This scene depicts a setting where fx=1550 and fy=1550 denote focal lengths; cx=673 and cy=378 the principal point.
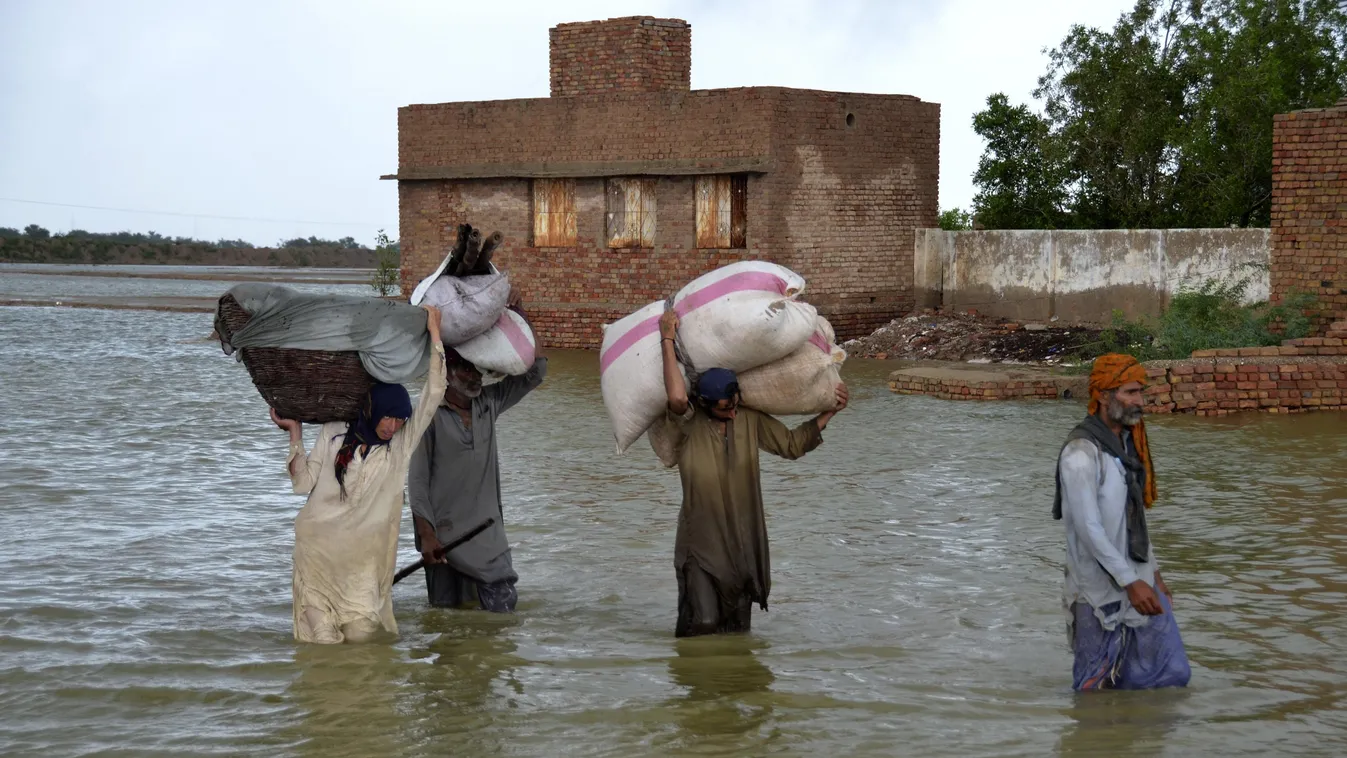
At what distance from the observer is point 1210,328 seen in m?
15.2

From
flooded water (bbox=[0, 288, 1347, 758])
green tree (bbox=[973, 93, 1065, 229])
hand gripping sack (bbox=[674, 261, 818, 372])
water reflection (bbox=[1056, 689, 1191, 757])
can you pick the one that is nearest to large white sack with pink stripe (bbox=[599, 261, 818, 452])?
hand gripping sack (bbox=[674, 261, 818, 372])

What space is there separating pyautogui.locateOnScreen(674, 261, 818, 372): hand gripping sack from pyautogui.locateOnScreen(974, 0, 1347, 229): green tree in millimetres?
16919

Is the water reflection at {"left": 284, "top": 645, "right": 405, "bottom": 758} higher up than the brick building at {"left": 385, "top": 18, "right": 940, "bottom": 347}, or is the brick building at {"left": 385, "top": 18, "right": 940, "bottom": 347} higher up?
the brick building at {"left": 385, "top": 18, "right": 940, "bottom": 347}

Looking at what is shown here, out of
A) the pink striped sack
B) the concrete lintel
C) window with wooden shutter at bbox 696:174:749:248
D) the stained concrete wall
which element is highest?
the concrete lintel

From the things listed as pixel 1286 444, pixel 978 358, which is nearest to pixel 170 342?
pixel 978 358

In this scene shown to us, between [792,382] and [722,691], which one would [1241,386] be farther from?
[722,691]

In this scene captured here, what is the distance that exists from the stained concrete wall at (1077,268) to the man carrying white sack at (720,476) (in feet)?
40.7

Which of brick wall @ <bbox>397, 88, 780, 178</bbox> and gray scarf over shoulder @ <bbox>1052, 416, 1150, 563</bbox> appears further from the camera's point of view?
brick wall @ <bbox>397, 88, 780, 178</bbox>

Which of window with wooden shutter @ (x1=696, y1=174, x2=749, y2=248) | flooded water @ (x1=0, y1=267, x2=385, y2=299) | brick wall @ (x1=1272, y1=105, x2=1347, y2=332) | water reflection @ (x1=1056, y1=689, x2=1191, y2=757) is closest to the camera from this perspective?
water reflection @ (x1=1056, y1=689, x2=1191, y2=757)

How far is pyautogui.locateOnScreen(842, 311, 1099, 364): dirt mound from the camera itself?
1784 centimetres

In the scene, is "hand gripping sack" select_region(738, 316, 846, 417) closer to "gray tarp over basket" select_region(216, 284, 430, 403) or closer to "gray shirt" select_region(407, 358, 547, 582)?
"gray shirt" select_region(407, 358, 547, 582)

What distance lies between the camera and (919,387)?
15.5 metres

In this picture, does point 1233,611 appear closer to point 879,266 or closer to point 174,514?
point 174,514

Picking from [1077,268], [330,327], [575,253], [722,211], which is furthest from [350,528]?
[575,253]
